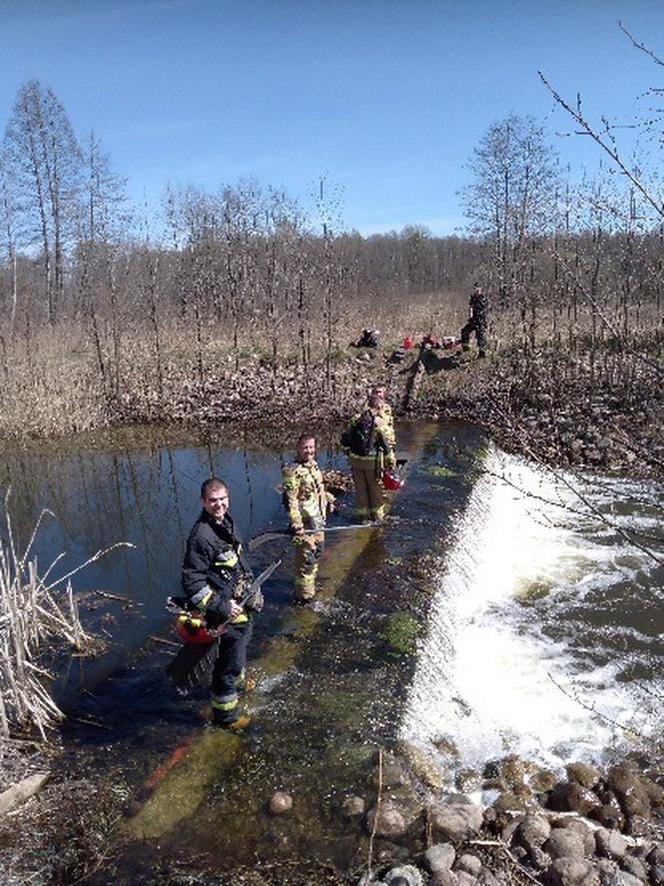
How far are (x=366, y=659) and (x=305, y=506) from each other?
70.3 inches

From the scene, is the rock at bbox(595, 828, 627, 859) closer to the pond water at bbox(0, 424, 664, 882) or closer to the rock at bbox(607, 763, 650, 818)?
the rock at bbox(607, 763, 650, 818)

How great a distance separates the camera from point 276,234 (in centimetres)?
2481

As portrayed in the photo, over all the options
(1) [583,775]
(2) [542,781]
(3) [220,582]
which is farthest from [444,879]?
(3) [220,582]

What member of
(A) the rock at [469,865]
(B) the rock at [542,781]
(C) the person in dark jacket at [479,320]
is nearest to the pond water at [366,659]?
(B) the rock at [542,781]

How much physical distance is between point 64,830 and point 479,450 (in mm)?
12127

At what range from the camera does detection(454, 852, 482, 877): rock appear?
4.77 m

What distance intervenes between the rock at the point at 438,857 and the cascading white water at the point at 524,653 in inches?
51.4

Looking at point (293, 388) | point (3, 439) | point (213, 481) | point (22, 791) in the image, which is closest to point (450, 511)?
point (213, 481)

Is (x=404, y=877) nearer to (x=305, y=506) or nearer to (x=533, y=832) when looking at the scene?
(x=533, y=832)

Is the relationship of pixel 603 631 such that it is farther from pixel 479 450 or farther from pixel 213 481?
pixel 479 450

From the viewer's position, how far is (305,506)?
7.89 meters

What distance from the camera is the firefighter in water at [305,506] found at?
7711 mm

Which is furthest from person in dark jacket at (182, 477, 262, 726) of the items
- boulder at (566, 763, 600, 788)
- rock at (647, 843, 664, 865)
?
rock at (647, 843, 664, 865)

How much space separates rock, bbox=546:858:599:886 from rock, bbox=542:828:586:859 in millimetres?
93
